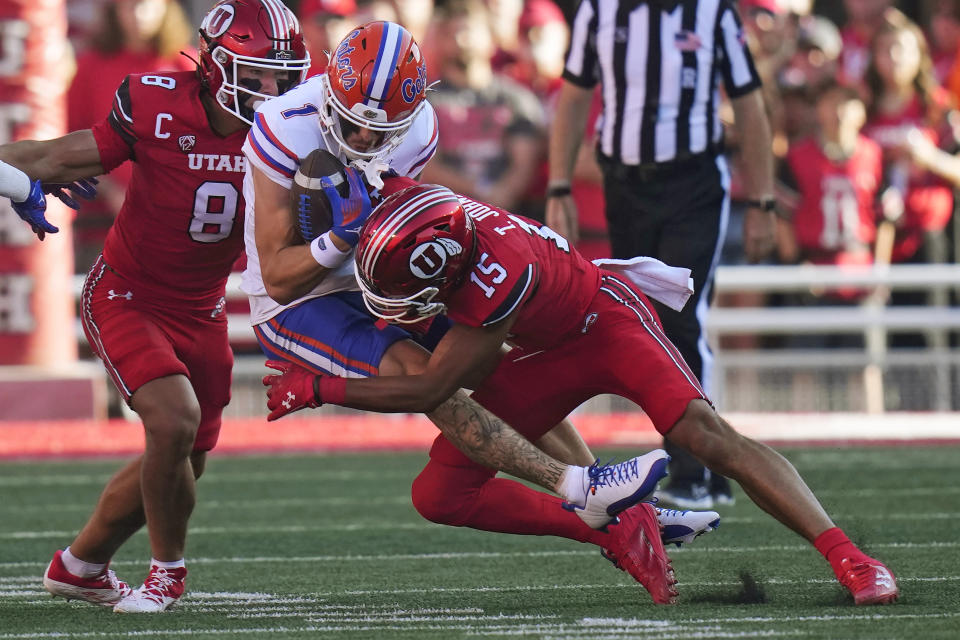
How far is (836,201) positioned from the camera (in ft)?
30.7

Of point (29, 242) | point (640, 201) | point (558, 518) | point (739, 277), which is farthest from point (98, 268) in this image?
point (739, 277)

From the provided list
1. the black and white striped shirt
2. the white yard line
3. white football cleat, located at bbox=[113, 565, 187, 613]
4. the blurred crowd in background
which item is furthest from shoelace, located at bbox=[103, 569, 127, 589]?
the blurred crowd in background

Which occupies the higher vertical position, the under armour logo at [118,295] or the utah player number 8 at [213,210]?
the utah player number 8 at [213,210]

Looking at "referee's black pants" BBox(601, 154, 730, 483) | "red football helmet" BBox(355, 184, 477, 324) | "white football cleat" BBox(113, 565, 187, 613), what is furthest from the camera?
"referee's black pants" BBox(601, 154, 730, 483)

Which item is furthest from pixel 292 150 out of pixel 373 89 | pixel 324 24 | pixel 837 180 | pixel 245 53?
pixel 837 180

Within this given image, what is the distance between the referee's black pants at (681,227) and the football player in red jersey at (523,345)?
1.65m

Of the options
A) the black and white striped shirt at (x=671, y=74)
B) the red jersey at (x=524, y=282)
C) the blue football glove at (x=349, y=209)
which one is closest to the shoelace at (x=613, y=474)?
the red jersey at (x=524, y=282)

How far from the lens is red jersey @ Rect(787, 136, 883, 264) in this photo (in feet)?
30.7

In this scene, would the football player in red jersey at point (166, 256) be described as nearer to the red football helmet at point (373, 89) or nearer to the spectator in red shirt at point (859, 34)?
→ the red football helmet at point (373, 89)

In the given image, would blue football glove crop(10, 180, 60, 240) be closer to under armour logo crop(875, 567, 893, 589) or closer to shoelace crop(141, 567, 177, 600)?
shoelace crop(141, 567, 177, 600)

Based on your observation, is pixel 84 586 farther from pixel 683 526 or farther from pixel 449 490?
pixel 683 526

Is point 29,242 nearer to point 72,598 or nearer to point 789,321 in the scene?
point 789,321

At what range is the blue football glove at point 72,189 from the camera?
4.80 m

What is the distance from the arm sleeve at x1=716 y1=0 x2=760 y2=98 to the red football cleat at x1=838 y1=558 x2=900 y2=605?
2.60 metres
